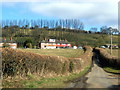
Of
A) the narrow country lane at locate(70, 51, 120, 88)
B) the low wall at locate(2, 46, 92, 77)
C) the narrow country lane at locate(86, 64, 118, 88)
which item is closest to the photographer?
the low wall at locate(2, 46, 92, 77)

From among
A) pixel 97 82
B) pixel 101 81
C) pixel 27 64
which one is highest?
pixel 27 64

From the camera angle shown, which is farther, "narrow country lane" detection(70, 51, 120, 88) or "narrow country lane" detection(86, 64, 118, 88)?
"narrow country lane" detection(86, 64, 118, 88)

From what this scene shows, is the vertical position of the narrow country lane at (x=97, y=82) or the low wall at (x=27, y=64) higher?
the low wall at (x=27, y=64)

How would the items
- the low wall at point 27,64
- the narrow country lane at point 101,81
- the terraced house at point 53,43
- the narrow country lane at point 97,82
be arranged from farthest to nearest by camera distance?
the terraced house at point 53,43, the narrow country lane at point 101,81, the narrow country lane at point 97,82, the low wall at point 27,64

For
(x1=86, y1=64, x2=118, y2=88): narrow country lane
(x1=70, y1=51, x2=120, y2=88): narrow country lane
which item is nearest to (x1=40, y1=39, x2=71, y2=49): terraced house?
(x1=86, y1=64, x2=118, y2=88): narrow country lane

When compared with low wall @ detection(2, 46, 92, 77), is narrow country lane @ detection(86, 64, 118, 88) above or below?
below

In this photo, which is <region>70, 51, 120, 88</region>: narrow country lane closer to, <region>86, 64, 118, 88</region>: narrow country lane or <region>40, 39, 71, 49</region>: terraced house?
<region>86, 64, 118, 88</region>: narrow country lane

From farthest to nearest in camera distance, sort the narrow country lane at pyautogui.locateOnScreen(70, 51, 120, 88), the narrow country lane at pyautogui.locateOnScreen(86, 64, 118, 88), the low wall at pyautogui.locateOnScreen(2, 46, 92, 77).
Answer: the narrow country lane at pyautogui.locateOnScreen(86, 64, 118, 88), the narrow country lane at pyautogui.locateOnScreen(70, 51, 120, 88), the low wall at pyautogui.locateOnScreen(2, 46, 92, 77)

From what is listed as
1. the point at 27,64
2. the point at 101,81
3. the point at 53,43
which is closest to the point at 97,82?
the point at 101,81

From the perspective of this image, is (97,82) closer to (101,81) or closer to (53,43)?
(101,81)

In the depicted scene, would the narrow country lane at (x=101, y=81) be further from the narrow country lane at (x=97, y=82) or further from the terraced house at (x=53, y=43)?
the terraced house at (x=53, y=43)

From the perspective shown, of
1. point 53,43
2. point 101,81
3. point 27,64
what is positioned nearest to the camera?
A: point 27,64

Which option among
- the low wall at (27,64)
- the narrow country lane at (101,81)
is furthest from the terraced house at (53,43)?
the low wall at (27,64)

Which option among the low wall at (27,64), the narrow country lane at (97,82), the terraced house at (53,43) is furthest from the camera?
the terraced house at (53,43)
